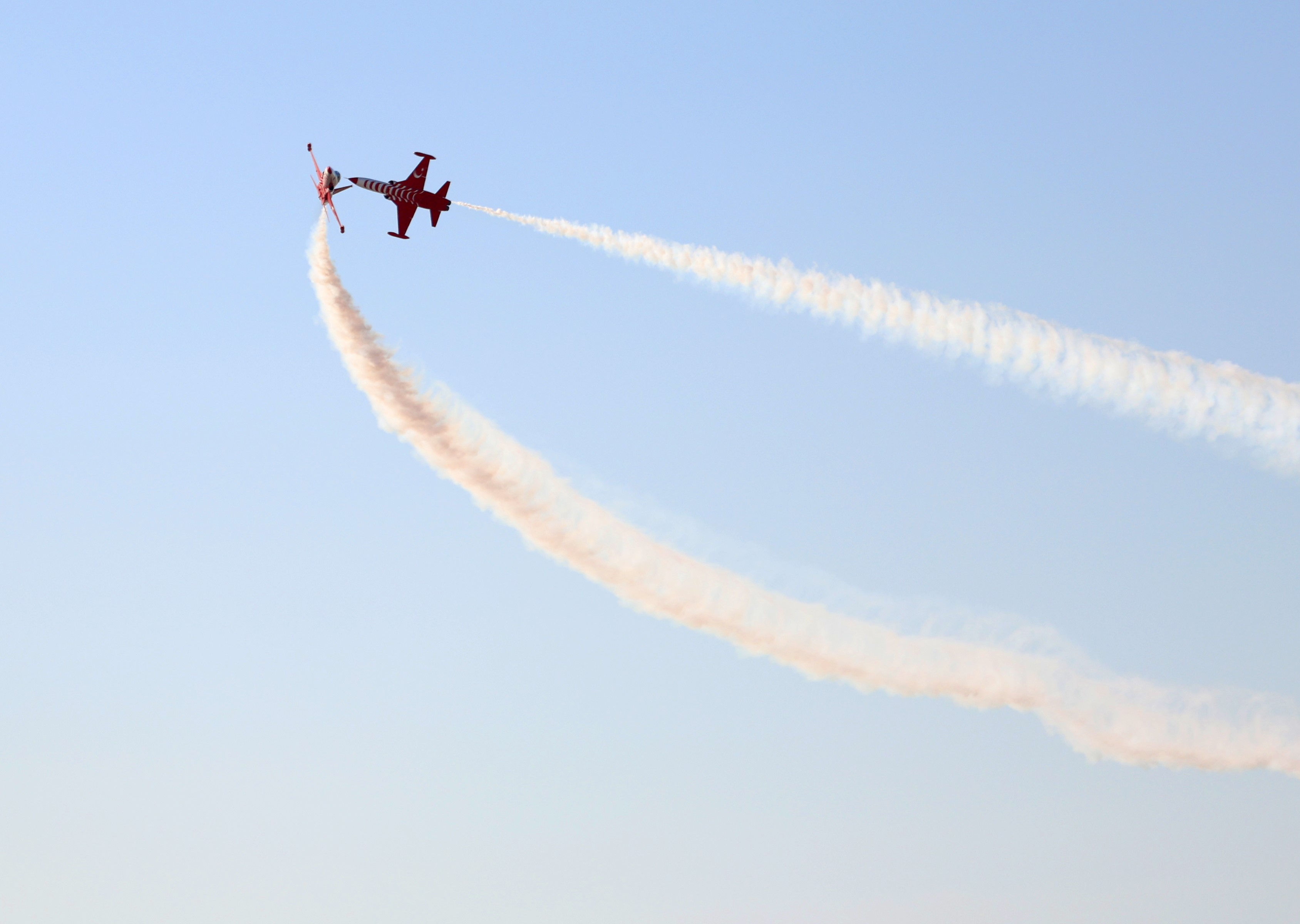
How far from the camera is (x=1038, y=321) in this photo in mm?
56312

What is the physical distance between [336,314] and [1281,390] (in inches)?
1469

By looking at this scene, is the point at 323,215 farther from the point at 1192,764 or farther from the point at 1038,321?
the point at 1192,764

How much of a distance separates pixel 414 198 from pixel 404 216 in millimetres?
1105

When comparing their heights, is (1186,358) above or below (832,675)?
above

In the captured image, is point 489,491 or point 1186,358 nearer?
point 1186,358

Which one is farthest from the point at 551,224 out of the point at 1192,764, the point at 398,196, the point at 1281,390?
the point at 1192,764

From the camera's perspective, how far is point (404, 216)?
68.6 m

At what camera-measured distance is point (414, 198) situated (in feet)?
223

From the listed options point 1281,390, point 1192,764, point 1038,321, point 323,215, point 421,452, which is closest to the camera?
point 1281,390

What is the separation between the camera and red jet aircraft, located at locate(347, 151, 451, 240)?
67.4 meters

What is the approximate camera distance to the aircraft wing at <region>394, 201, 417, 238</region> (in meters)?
68.3

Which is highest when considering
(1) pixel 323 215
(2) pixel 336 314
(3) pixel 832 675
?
(1) pixel 323 215

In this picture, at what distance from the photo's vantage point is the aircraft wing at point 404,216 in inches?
2689

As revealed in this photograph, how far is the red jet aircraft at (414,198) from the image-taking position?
221 feet
